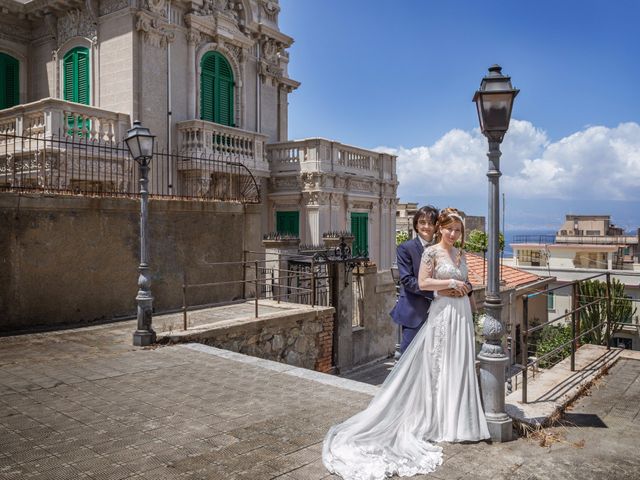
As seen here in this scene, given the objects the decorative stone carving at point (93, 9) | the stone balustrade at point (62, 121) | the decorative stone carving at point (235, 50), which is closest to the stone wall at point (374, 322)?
the stone balustrade at point (62, 121)

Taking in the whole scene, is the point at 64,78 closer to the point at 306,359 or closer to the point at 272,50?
the point at 272,50

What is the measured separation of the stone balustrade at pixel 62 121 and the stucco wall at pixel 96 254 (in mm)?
2986

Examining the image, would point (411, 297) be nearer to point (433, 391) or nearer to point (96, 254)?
point (433, 391)

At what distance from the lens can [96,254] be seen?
10594 millimetres

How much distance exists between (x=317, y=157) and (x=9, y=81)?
10.3 m

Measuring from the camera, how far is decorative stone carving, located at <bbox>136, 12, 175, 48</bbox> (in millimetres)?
15445

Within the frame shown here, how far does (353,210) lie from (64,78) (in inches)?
421

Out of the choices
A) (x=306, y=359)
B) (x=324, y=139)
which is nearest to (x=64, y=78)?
(x=324, y=139)

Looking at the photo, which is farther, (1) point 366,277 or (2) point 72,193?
(1) point 366,277

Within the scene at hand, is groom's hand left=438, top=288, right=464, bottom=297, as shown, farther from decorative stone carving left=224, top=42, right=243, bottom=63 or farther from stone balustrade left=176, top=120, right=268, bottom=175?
decorative stone carving left=224, top=42, right=243, bottom=63

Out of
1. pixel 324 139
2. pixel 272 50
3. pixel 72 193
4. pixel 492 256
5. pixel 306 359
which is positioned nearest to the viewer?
pixel 492 256

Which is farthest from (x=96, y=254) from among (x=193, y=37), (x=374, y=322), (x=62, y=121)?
(x=193, y=37)

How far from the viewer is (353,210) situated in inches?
816

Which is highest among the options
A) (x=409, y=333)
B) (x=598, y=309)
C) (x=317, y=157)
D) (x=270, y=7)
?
(x=270, y=7)
